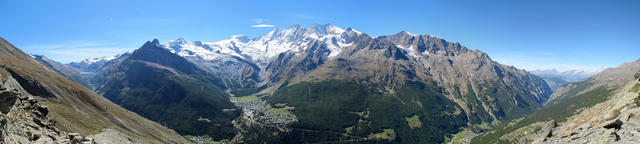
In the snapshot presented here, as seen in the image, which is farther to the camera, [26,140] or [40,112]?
[40,112]

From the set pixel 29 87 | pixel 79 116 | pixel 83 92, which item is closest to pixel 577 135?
pixel 79 116

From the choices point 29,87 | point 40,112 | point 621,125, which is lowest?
point 621,125

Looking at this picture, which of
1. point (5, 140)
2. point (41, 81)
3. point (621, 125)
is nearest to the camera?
point (5, 140)

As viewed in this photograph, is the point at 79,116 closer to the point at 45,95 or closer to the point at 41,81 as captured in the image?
the point at 45,95

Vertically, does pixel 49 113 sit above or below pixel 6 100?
below

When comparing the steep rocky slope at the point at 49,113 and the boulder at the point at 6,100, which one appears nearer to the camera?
Answer: the steep rocky slope at the point at 49,113

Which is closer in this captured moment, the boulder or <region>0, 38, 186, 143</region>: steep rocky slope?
<region>0, 38, 186, 143</region>: steep rocky slope

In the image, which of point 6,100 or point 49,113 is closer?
point 6,100

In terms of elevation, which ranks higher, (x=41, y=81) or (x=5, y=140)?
(x=41, y=81)
